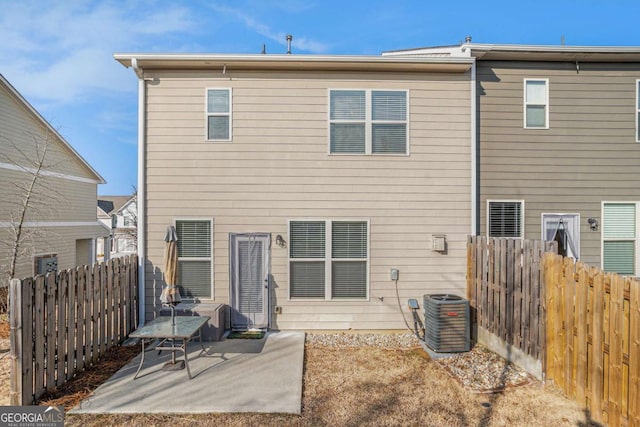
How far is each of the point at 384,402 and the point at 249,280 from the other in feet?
11.3

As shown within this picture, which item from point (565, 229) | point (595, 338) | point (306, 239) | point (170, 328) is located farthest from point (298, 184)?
point (565, 229)

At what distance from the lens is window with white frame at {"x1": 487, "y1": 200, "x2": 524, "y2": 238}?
6.72 metres

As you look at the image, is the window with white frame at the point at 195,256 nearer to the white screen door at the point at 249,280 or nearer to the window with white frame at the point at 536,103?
the white screen door at the point at 249,280

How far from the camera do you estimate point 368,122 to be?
21.7ft

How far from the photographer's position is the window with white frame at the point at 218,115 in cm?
656

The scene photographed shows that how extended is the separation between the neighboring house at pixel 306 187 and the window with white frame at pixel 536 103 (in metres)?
1.23

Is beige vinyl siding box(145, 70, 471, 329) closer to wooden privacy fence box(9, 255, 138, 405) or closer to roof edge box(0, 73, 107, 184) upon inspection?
wooden privacy fence box(9, 255, 138, 405)

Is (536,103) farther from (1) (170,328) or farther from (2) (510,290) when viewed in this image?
(1) (170,328)

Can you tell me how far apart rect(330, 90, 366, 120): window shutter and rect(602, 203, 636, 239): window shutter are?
17.5ft

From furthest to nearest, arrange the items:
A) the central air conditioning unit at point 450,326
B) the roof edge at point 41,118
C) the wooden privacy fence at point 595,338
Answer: the roof edge at point 41,118 → the central air conditioning unit at point 450,326 → the wooden privacy fence at point 595,338

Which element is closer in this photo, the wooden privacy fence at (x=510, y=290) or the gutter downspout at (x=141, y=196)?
the wooden privacy fence at (x=510, y=290)

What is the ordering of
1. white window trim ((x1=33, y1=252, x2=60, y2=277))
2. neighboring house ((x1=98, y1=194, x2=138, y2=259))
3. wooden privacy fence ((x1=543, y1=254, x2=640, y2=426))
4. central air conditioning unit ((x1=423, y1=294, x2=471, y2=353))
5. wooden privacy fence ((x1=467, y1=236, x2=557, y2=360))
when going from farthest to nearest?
neighboring house ((x1=98, y1=194, x2=138, y2=259)) < white window trim ((x1=33, y1=252, x2=60, y2=277)) < central air conditioning unit ((x1=423, y1=294, x2=471, y2=353)) < wooden privacy fence ((x1=467, y1=236, x2=557, y2=360)) < wooden privacy fence ((x1=543, y1=254, x2=640, y2=426))

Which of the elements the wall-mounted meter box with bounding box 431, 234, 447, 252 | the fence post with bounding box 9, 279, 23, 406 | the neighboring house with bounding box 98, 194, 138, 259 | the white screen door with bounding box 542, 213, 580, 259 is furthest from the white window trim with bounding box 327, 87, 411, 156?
the neighboring house with bounding box 98, 194, 138, 259

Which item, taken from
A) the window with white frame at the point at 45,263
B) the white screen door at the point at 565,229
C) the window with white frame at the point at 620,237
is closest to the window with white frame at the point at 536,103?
the white screen door at the point at 565,229
